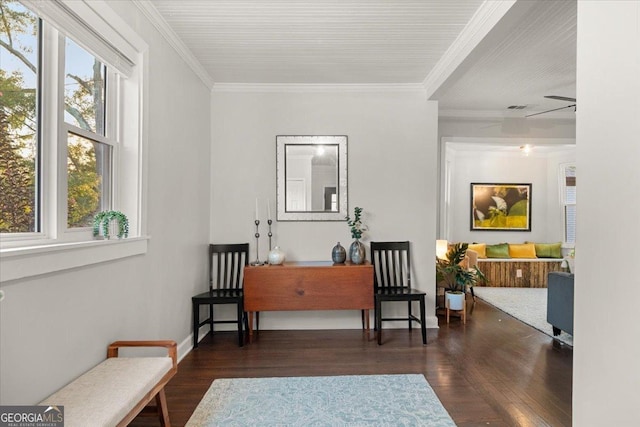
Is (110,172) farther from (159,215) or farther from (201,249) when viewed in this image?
(201,249)

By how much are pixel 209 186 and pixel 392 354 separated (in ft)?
7.93

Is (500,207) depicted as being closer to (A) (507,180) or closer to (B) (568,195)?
(A) (507,180)

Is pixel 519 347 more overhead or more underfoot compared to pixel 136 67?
more underfoot

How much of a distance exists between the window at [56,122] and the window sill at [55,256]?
0.38 feet

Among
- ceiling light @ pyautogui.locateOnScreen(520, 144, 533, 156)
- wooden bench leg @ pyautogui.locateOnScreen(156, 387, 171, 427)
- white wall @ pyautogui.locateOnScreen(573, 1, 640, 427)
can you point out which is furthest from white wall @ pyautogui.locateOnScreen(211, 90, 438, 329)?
ceiling light @ pyautogui.locateOnScreen(520, 144, 533, 156)

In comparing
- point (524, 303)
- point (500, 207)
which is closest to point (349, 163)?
point (524, 303)

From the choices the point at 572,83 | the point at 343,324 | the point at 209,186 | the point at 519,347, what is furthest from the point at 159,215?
the point at 572,83

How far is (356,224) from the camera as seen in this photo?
3.61 m

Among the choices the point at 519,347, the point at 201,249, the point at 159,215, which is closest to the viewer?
the point at 159,215

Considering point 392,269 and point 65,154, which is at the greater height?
point 65,154

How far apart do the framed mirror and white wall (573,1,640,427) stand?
239cm

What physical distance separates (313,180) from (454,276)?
6.51 ft

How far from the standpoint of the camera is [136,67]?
219 centimetres

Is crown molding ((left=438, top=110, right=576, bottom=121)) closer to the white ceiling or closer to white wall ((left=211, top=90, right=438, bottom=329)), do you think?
the white ceiling
